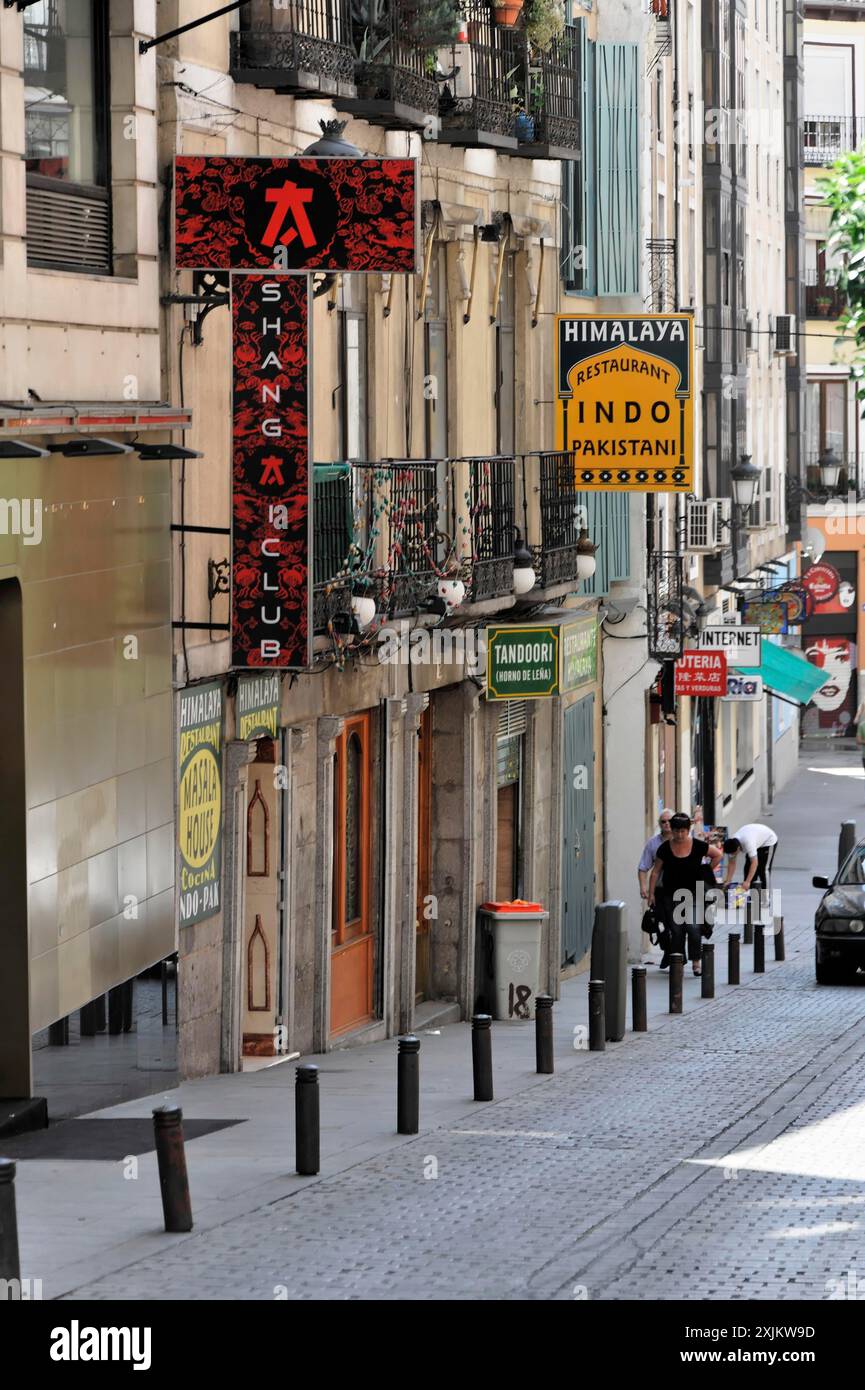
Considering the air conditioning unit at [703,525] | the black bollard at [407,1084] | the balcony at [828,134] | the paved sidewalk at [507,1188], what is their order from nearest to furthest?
the paved sidewalk at [507,1188] < the black bollard at [407,1084] < the air conditioning unit at [703,525] < the balcony at [828,134]

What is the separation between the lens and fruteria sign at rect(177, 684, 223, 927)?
1673cm

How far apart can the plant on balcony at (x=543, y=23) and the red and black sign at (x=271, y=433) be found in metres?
8.52

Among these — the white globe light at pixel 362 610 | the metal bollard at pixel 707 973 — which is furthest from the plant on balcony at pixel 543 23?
the metal bollard at pixel 707 973

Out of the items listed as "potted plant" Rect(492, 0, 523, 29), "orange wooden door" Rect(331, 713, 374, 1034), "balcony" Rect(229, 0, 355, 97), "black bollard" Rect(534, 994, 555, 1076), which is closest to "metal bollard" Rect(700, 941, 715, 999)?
"orange wooden door" Rect(331, 713, 374, 1034)

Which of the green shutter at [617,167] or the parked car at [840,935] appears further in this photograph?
the green shutter at [617,167]

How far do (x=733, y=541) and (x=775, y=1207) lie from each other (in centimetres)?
2833

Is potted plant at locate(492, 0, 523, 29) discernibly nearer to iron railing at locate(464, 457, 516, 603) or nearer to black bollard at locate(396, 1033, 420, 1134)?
iron railing at locate(464, 457, 516, 603)

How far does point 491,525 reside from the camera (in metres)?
24.1

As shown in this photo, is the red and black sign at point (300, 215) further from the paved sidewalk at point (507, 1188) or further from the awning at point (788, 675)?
the awning at point (788, 675)

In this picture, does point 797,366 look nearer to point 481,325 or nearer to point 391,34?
point 481,325

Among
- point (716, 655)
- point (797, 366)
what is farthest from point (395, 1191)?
point (797, 366)

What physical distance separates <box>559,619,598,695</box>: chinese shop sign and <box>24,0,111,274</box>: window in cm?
1034

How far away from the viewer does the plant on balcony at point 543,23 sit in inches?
963

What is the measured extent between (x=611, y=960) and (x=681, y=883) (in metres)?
4.58
